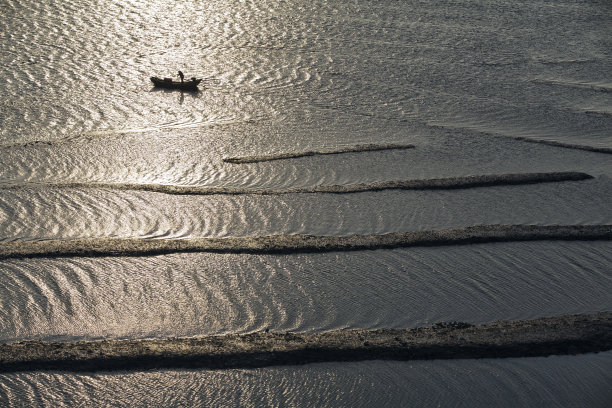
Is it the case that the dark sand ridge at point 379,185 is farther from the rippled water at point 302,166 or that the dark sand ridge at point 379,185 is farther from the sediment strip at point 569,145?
the sediment strip at point 569,145

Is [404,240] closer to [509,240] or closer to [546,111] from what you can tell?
[509,240]

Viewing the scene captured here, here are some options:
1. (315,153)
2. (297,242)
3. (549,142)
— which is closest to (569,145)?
(549,142)

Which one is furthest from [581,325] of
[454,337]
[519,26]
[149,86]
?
[519,26]

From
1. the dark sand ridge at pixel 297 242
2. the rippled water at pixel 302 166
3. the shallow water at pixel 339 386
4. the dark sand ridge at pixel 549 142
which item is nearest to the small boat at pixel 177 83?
the rippled water at pixel 302 166

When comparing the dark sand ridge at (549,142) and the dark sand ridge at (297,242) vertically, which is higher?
the dark sand ridge at (549,142)

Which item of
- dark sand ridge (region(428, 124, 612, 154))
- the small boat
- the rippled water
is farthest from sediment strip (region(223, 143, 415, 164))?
the small boat

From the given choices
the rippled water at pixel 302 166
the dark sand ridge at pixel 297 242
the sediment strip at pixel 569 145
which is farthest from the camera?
the sediment strip at pixel 569 145
